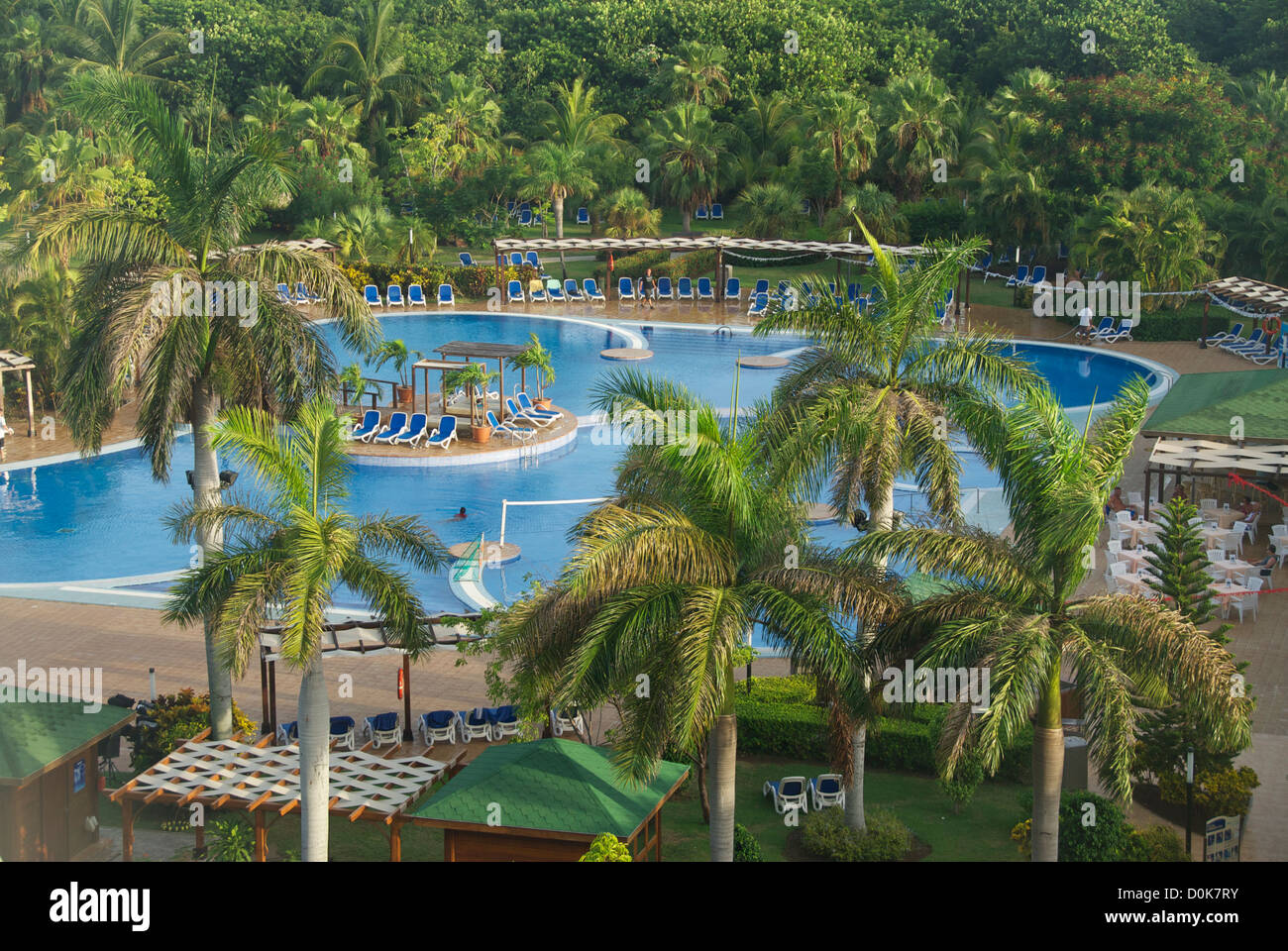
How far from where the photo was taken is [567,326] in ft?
128

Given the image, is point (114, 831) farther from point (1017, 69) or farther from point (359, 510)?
point (1017, 69)

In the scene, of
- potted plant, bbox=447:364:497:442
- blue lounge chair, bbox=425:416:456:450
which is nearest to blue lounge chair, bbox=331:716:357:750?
blue lounge chair, bbox=425:416:456:450

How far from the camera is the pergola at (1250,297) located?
32094mm

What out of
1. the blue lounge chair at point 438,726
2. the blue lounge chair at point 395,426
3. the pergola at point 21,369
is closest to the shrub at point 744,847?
the blue lounge chair at point 438,726

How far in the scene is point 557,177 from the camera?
4475cm

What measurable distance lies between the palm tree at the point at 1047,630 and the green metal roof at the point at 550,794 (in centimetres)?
264

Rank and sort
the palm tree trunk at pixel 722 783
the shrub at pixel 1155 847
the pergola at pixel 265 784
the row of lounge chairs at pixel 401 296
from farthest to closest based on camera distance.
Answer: the row of lounge chairs at pixel 401 296 < the pergola at pixel 265 784 < the shrub at pixel 1155 847 < the palm tree trunk at pixel 722 783

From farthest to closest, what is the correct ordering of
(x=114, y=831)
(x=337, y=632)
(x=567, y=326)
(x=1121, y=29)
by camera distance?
(x=1121, y=29) → (x=567, y=326) → (x=337, y=632) → (x=114, y=831)

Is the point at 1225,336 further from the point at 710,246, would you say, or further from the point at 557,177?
the point at 557,177

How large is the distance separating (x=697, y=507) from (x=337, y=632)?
221 inches

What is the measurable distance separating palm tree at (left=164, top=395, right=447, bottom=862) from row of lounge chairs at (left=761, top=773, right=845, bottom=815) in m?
4.07

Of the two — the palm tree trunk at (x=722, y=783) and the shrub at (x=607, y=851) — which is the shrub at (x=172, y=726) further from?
the palm tree trunk at (x=722, y=783)

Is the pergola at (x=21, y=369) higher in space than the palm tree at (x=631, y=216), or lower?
lower

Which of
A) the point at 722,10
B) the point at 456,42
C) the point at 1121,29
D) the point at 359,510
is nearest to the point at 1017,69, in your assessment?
the point at 1121,29
